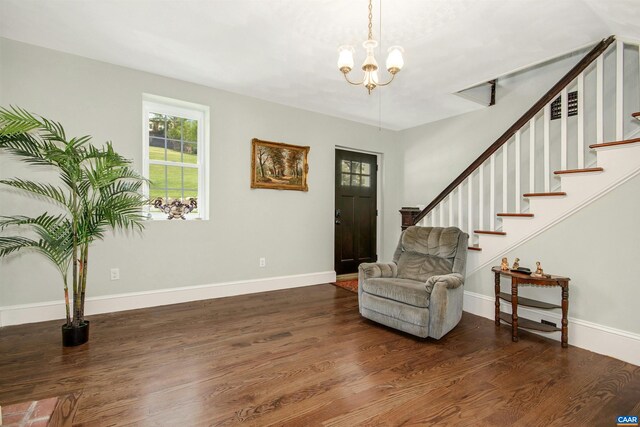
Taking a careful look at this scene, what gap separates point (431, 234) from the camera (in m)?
3.37

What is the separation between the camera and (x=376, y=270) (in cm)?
321

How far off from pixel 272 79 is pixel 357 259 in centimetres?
320

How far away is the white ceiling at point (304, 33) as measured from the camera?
2.26 meters

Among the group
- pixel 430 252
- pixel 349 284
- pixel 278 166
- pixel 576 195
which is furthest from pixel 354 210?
pixel 576 195

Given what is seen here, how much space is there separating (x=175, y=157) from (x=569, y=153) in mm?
4668

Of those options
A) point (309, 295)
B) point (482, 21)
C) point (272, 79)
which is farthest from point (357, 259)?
point (482, 21)

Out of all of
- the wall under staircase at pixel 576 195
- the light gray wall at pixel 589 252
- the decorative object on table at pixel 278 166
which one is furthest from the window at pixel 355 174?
the light gray wall at pixel 589 252

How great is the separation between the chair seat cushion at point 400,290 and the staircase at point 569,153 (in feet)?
3.44

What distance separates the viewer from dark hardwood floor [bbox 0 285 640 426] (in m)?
1.68

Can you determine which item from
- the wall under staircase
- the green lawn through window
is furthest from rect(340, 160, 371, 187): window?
the green lawn through window

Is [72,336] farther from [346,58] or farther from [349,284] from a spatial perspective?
[349,284]

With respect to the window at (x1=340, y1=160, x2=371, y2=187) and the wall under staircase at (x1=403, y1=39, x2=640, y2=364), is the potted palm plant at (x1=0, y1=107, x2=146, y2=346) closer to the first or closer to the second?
the window at (x1=340, y1=160, x2=371, y2=187)

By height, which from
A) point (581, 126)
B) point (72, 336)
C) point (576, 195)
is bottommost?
point (72, 336)

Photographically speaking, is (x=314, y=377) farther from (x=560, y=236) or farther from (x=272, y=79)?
(x=272, y=79)
